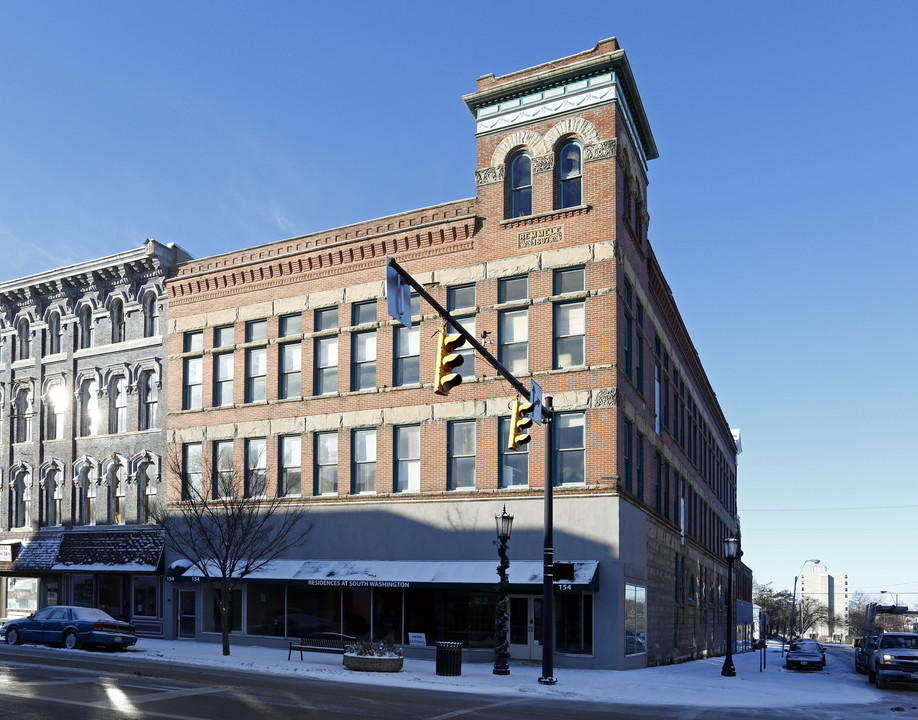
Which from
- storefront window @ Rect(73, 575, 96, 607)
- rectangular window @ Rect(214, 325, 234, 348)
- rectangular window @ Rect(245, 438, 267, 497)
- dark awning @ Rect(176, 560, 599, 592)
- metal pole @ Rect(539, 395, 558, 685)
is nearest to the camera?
metal pole @ Rect(539, 395, 558, 685)

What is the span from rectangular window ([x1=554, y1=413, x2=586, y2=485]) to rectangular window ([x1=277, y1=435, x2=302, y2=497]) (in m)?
10.3

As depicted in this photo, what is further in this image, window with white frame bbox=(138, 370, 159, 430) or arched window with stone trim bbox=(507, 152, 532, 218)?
window with white frame bbox=(138, 370, 159, 430)

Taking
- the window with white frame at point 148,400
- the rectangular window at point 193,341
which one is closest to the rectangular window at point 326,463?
the rectangular window at point 193,341

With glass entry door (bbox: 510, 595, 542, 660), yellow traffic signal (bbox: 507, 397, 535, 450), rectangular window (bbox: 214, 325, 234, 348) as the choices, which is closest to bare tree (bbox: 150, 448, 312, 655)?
rectangular window (bbox: 214, 325, 234, 348)

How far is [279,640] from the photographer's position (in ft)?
105

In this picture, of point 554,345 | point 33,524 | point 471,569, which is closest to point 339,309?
point 554,345

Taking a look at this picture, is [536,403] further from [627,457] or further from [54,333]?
[54,333]

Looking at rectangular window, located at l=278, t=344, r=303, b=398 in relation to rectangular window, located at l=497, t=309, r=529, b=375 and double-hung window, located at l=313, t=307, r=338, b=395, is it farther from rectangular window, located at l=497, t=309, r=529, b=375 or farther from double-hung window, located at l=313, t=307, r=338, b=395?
rectangular window, located at l=497, t=309, r=529, b=375

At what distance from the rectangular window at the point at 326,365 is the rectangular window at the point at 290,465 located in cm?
212

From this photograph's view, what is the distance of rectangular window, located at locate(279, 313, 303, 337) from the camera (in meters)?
34.2

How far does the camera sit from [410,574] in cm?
2927

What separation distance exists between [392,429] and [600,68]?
13.9 metres

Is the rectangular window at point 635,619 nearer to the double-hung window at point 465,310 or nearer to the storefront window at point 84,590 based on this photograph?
the double-hung window at point 465,310

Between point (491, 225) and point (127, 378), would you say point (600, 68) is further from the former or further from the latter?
point (127, 378)
